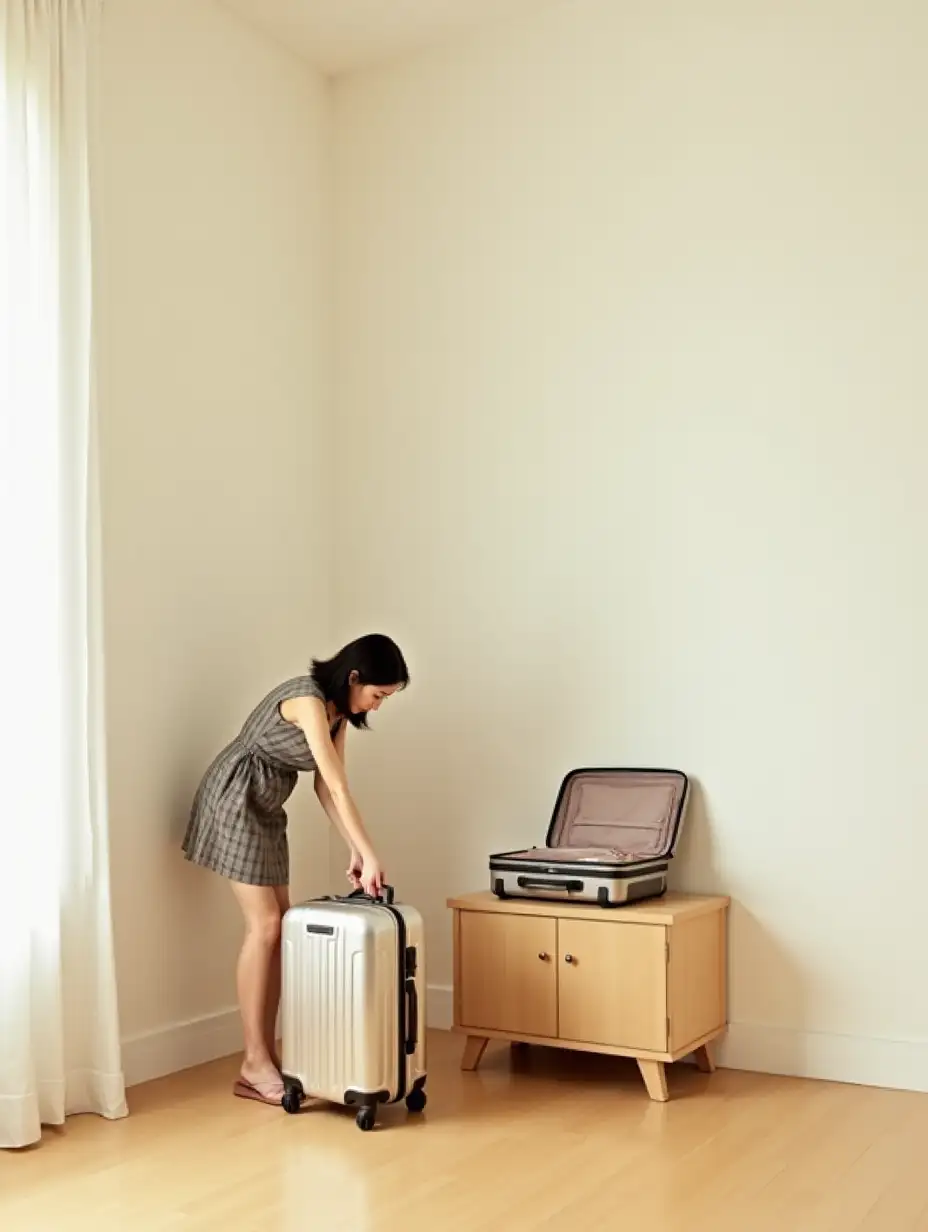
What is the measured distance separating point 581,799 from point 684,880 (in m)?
0.39

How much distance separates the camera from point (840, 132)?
3949 mm

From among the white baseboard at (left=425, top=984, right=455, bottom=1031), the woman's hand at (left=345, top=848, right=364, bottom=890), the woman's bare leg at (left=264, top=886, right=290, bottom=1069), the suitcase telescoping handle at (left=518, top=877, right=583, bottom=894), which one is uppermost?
the woman's hand at (left=345, top=848, right=364, bottom=890)

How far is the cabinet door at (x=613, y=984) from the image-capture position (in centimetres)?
367

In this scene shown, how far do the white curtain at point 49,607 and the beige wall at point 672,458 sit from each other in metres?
1.30

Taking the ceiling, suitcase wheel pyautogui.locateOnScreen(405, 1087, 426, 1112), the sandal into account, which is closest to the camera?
suitcase wheel pyautogui.locateOnScreen(405, 1087, 426, 1112)

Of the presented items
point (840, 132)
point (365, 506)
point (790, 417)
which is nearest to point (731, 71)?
point (840, 132)

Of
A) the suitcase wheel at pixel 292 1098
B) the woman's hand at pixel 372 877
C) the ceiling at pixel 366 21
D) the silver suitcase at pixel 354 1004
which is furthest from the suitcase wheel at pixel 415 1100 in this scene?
the ceiling at pixel 366 21

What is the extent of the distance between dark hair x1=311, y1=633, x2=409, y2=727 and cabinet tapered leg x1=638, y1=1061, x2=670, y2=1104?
120 cm

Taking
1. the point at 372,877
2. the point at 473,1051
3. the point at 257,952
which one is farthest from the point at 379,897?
the point at 473,1051

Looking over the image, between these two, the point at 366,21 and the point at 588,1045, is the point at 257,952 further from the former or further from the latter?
the point at 366,21

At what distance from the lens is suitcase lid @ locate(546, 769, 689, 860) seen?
404 centimetres

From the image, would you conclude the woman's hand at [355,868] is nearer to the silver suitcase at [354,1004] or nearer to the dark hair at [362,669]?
the silver suitcase at [354,1004]

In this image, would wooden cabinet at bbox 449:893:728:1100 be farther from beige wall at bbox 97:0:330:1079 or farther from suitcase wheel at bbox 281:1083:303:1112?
beige wall at bbox 97:0:330:1079

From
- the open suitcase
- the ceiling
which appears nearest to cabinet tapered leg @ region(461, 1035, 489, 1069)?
the open suitcase
